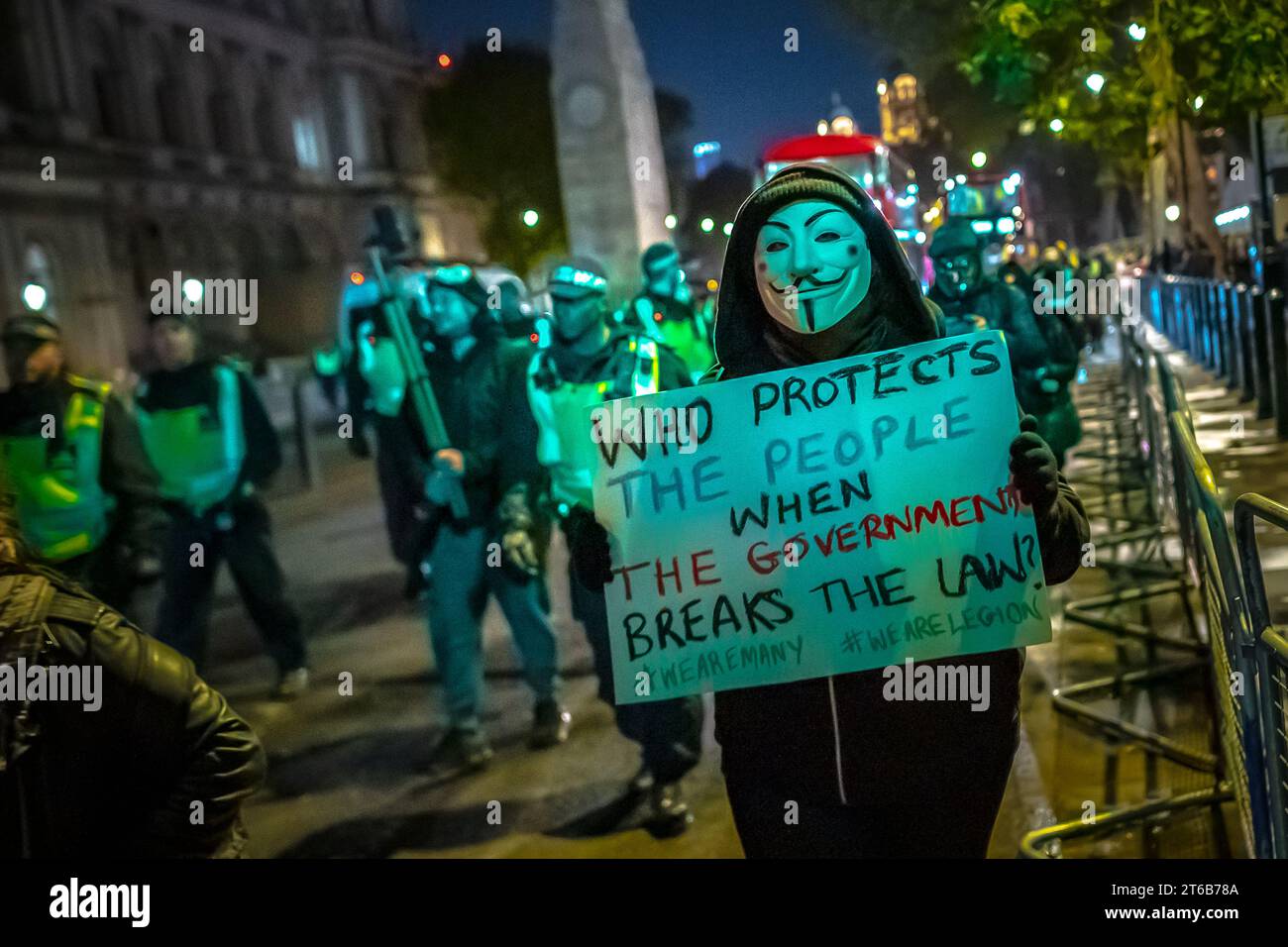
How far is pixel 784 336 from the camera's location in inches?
101

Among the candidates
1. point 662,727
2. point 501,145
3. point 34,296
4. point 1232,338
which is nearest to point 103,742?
point 662,727

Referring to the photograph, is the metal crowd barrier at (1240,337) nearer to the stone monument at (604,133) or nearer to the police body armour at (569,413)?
the stone monument at (604,133)

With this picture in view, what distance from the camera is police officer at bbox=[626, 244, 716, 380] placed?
7.02 metres

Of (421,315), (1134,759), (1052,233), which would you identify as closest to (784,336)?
(1134,759)

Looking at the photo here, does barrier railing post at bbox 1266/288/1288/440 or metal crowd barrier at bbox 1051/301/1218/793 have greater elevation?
barrier railing post at bbox 1266/288/1288/440

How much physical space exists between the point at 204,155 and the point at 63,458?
3564 centimetres

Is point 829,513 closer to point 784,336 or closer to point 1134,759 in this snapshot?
point 784,336

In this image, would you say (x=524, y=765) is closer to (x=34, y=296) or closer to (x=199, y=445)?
(x=199, y=445)

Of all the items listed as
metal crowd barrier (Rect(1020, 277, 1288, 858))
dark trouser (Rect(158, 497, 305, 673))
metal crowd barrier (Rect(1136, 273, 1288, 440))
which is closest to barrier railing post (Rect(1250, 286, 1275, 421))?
metal crowd barrier (Rect(1136, 273, 1288, 440))

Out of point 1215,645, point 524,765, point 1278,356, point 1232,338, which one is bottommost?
point 524,765

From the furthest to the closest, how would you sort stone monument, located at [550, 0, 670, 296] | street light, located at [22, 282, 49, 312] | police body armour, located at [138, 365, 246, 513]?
street light, located at [22, 282, 49, 312], stone monument, located at [550, 0, 670, 296], police body armour, located at [138, 365, 246, 513]

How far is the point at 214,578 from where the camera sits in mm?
6090

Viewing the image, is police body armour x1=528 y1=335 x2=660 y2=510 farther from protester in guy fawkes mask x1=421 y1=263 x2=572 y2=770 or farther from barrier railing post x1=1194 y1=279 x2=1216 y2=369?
barrier railing post x1=1194 y1=279 x2=1216 y2=369

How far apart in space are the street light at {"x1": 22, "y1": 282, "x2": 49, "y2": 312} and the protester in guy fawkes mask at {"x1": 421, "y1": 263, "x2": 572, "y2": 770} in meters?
22.4
